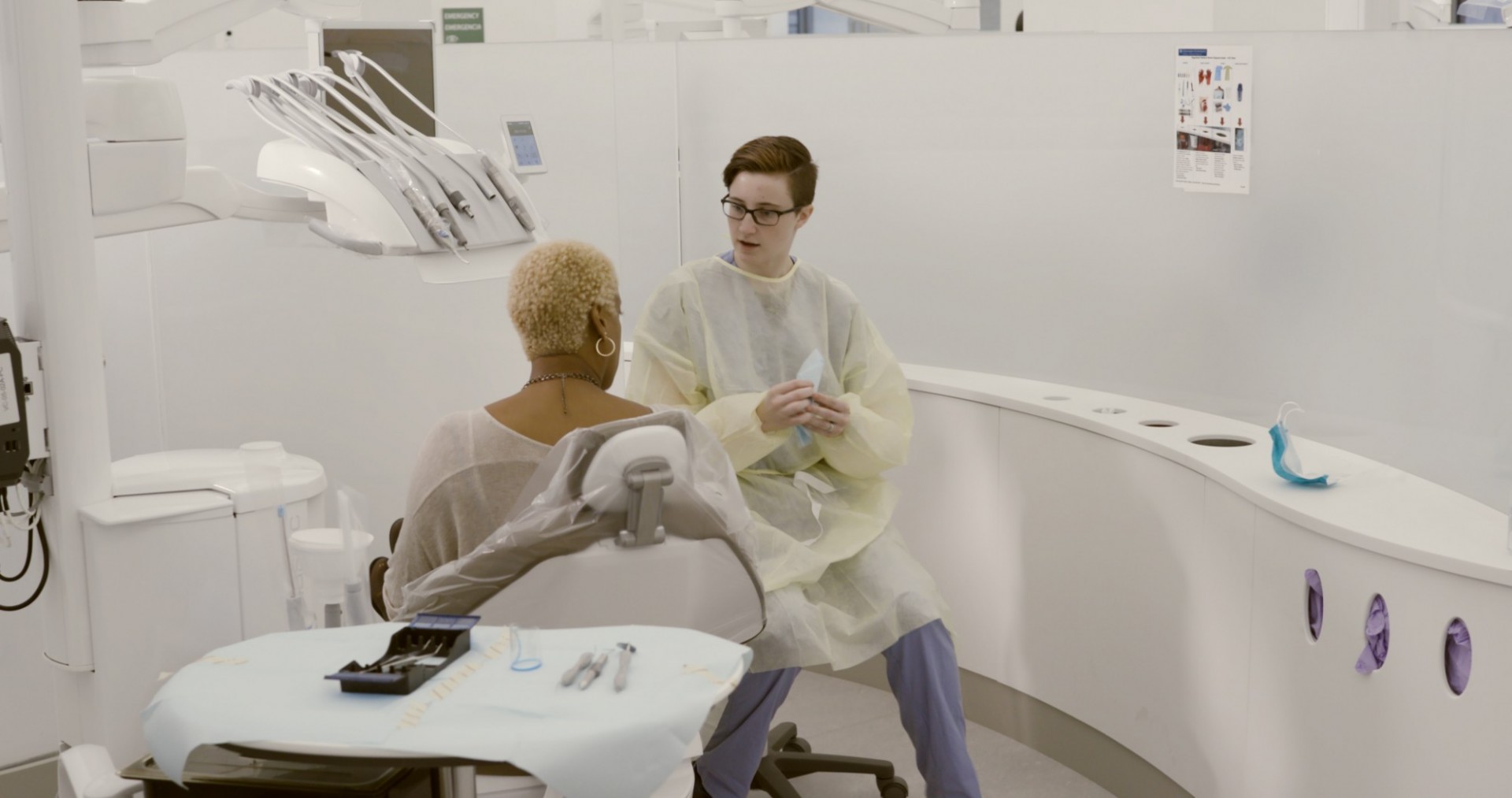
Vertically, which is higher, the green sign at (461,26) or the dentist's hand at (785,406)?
the green sign at (461,26)

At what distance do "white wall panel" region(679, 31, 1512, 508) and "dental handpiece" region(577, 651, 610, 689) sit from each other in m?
1.53

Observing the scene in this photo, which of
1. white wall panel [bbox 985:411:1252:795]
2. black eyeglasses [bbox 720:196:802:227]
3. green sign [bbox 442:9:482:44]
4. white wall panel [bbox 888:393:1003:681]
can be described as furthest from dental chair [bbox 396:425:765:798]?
green sign [bbox 442:9:482:44]

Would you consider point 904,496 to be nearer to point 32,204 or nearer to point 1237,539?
point 1237,539

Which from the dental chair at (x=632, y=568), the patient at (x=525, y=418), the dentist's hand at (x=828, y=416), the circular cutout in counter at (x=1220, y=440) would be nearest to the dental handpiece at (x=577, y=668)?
the dental chair at (x=632, y=568)

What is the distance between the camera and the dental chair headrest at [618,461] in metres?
1.73

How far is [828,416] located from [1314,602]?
0.88 metres

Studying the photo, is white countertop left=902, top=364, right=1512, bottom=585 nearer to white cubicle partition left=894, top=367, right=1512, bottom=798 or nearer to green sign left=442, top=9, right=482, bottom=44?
white cubicle partition left=894, top=367, right=1512, bottom=798

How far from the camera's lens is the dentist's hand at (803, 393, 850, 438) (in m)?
2.54

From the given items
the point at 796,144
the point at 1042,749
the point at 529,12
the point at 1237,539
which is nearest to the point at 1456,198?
the point at 1237,539

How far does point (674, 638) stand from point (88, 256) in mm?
1110

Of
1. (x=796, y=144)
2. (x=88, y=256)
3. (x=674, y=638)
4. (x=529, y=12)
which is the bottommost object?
(x=674, y=638)

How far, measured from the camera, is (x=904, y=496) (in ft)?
10.6

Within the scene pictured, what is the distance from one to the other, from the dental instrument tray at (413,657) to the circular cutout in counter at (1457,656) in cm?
130

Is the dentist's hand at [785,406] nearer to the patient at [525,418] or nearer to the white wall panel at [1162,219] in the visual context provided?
the patient at [525,418]
